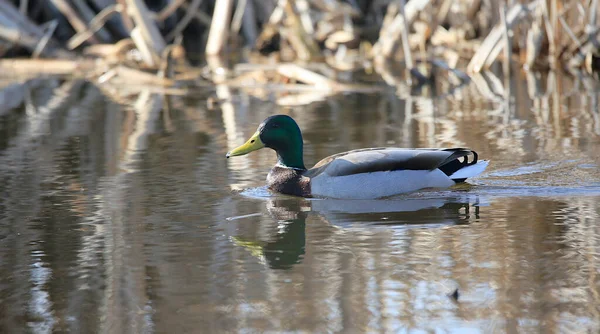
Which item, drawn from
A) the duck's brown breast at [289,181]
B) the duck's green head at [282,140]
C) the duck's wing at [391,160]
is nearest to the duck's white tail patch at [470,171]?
the duck's wing at [391,160]

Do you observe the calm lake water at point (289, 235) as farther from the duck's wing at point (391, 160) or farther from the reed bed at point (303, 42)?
the reed bed at point (303, 42)

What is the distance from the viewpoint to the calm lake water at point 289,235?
4.67 metres

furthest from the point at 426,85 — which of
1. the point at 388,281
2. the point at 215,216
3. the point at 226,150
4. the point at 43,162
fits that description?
the point at 388,281

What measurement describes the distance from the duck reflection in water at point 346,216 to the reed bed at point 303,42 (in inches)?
247

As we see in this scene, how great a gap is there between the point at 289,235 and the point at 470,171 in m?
1.63

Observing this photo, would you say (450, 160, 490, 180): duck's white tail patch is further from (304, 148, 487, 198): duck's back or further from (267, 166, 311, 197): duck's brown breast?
(267, 166, 311, 197): duck's brown breast

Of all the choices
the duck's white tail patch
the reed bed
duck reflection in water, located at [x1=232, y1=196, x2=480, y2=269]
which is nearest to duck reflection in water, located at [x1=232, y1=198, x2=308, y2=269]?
duck reflection in water, located at [x1=232, y1=196, x2=480, y2=269]

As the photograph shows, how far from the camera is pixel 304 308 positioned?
4.71 metres

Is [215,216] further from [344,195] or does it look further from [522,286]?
[522,286]

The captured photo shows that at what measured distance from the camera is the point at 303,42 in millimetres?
17578

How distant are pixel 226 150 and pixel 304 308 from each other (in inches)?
192

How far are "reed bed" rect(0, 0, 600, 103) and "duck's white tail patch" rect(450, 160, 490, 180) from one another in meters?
6.12

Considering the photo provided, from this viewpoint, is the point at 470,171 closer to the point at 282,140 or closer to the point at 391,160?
the point at 391,160

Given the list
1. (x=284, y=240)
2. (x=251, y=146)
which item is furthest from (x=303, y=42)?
(x=284, y=240)
